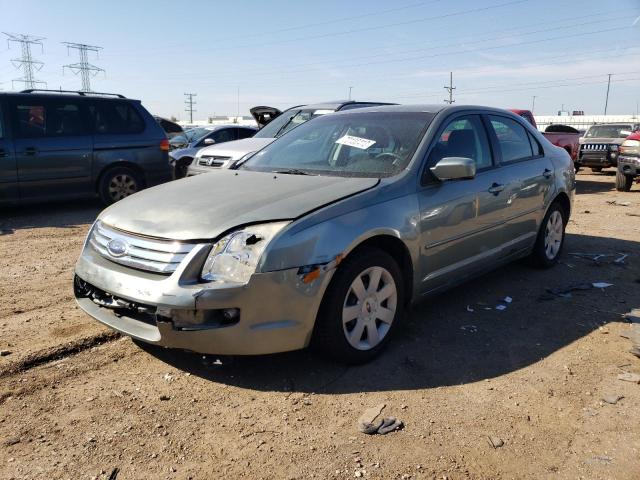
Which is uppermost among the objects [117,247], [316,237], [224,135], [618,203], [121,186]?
[224,135]

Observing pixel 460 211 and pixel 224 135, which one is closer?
pixel 460 211

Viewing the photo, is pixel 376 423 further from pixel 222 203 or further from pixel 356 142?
pixel 356 142

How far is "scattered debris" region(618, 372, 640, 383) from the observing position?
3.31 metres

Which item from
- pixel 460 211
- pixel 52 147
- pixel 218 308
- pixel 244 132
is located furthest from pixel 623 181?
pixel 218 308

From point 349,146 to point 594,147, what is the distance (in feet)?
47.5

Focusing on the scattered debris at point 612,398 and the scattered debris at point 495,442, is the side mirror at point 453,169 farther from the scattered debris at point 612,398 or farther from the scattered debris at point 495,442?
the scattered debris at point 495,442

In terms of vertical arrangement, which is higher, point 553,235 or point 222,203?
point 222,203

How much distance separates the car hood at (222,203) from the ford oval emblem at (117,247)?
9 centimetres

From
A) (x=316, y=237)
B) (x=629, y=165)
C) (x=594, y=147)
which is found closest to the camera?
(x=316, y=237)

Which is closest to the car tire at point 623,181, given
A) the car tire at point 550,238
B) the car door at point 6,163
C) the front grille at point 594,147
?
the front grille at point 594,147

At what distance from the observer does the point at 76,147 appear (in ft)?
27.4

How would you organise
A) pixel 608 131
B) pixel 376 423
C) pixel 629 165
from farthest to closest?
pixel 608 131 < pixel 629 165 < pixel 376 423

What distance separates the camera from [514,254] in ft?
16.3

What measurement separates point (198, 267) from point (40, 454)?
113cm
